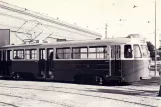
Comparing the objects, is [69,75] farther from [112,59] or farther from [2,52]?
[2,52]

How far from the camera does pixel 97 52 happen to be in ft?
51.7

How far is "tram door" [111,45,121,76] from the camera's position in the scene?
15.0m

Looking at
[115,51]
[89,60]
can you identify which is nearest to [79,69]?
[89,60]

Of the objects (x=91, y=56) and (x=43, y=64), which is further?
(x=43, y=64)

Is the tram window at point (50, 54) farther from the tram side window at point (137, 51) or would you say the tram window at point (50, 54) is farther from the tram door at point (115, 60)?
the tram side window at point (137, 51)

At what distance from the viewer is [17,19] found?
44.1 metres

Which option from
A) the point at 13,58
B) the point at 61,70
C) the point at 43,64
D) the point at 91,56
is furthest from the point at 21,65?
the point at 91,56

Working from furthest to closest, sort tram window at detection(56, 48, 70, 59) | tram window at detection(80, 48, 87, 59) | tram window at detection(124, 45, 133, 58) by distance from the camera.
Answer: tram window at detection(56, 48, 70, 59), tram window at detection(80, 48, 87, 59), tram window at detection(124, 45, 133, 58)

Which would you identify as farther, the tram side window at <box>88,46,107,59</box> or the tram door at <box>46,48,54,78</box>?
the tram door at <box>46,48,54,78</box>

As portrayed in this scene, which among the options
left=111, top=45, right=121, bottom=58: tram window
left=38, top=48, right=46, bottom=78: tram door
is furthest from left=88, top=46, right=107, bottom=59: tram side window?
left=38, top=48, right=46, bottom=78: tram door

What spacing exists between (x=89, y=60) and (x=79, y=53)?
95 centimetres

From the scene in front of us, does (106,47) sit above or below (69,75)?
above

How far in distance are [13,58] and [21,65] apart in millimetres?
1077

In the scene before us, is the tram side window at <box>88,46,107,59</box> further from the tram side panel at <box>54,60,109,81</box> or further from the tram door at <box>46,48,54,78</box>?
the tram door at <box>46,48,54,78</box>
